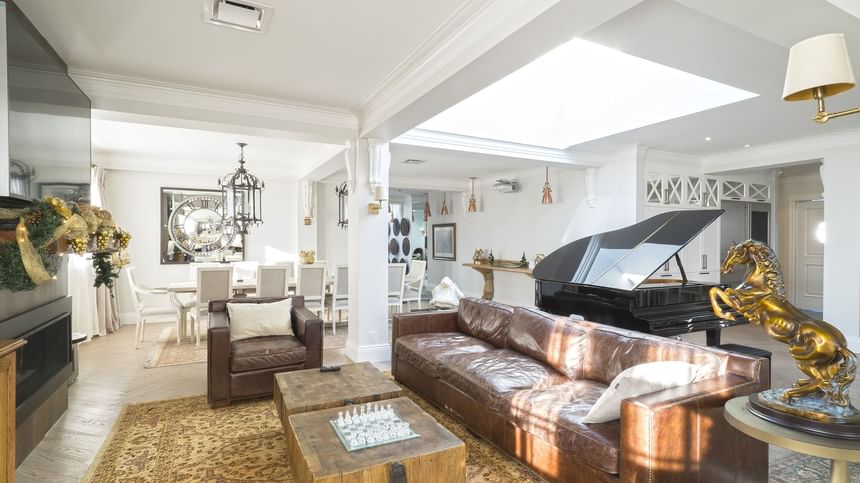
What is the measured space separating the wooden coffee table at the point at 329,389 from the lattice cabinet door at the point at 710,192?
6.04m

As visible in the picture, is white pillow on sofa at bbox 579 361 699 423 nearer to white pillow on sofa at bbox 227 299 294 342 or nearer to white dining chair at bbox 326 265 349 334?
white pillow on sofa at bbox 227 299 294 342

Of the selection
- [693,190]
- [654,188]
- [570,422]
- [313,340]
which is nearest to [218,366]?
[313,340]

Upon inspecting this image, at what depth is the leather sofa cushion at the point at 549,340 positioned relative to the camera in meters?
2.85

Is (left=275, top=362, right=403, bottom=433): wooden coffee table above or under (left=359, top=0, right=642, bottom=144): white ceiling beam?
under

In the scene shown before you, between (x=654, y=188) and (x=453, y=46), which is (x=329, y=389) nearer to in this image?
(x=453, y=46)

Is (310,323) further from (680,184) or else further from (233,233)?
(680,184)

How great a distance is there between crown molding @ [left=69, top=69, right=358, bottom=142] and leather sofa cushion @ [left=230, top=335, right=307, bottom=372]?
200cm

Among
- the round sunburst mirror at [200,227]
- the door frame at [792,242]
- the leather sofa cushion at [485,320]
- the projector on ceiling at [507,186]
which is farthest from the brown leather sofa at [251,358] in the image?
the door frame at [792,242]

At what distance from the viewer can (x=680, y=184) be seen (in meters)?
6.36

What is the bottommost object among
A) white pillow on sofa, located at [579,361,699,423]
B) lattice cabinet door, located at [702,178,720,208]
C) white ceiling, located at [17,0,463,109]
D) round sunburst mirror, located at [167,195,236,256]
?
white pillow on sofa, located at [579,361,699,423]

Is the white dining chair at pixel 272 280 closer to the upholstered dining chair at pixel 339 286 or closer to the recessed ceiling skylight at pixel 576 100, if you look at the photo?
the upholstered dining chair at pixel 339 286

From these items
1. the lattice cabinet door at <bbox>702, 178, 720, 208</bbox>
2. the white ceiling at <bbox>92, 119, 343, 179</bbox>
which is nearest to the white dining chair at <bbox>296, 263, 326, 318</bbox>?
the white ceiling at <bbox>92, 119, 343, 179</bbox>

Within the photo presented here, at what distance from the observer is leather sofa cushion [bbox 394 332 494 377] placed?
3.25 metres

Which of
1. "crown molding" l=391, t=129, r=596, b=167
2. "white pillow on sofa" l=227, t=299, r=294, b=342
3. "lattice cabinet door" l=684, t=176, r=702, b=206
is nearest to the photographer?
"white pillow on sofa" l=227, t=299, r=294, b=342
